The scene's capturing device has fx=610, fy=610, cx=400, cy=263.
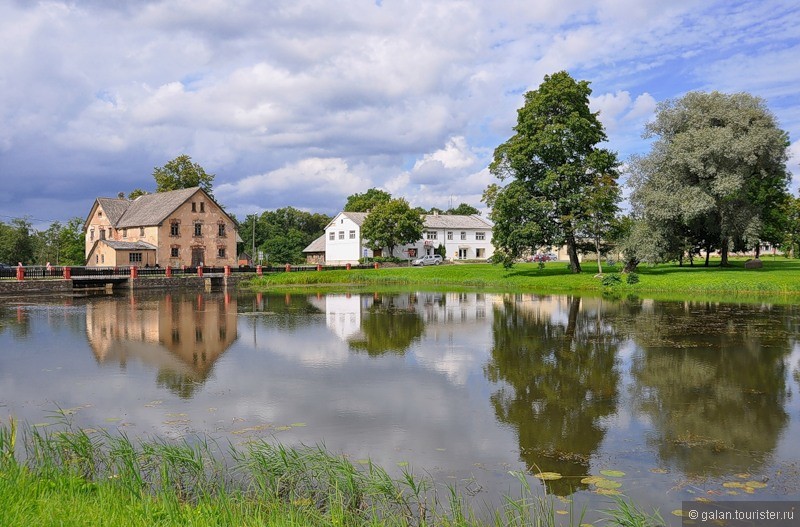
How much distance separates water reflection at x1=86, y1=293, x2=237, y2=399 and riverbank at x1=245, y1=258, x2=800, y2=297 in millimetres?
18341

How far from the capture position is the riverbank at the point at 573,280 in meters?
37.7

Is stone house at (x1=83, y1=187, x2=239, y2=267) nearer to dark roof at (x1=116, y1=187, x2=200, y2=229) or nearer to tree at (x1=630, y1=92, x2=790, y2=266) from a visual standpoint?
dark roof at (x1=116, y1=187, x2=200, y2=229)

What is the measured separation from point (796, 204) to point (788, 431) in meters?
47.4

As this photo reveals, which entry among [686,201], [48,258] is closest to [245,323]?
[686,201]

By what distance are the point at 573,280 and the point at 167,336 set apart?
3137 centimetres

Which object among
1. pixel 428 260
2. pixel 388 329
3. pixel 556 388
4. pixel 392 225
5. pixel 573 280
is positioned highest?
pixel 392 225

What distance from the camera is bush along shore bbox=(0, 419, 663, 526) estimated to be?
19.5ft

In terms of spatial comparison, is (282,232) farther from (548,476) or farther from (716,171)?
(548,476)

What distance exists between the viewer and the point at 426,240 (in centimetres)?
8419

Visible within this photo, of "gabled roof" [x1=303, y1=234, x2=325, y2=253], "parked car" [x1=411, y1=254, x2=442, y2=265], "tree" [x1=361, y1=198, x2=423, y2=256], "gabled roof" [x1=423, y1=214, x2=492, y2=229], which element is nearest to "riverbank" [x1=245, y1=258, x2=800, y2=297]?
"tree" [x1=361, y1=198, x2=423, y2=256]

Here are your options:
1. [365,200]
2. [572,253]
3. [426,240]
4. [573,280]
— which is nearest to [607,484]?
[573,280]

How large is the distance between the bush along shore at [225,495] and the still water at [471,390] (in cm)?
84

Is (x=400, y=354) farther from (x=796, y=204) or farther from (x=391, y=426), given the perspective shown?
(x=796, y=204)

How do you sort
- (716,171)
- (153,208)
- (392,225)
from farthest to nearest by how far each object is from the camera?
1. (392,225)
2. (153,208)
3. (716,171)
